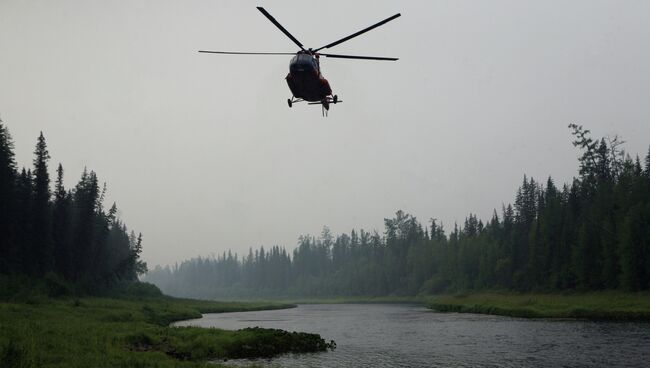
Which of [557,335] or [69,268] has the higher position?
[69,268]


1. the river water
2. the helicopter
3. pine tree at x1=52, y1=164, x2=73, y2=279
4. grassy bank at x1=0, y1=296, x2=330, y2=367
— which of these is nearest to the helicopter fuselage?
the helicopter

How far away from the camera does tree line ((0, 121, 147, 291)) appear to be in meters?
73.6

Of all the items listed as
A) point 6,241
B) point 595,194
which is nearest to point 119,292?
point 6,241

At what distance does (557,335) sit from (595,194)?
6499cm

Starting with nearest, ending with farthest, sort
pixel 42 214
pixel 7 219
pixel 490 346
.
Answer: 1. pixel 490 346
2. pixel 7 219
3. pixel 42 214

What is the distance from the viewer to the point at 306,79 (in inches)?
1118

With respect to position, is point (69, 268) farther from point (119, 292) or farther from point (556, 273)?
point (556, 273)

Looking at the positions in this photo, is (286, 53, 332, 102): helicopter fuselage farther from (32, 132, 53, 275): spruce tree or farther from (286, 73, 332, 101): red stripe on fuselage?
(32, 132, 53, 275): spruce tree

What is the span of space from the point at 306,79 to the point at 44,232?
68.2 meters

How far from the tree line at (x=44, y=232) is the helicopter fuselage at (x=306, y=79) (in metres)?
59.3

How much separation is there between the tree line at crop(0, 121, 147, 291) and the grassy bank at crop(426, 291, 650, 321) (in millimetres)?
66203

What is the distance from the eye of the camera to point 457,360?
111 ft

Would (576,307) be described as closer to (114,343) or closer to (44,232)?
(114,343)

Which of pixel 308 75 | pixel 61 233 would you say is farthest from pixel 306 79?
pixel 61 233
